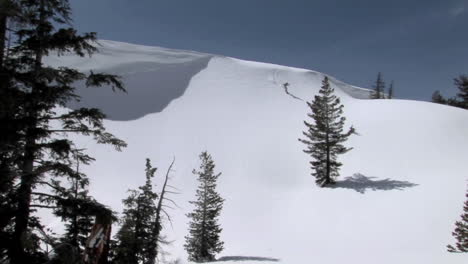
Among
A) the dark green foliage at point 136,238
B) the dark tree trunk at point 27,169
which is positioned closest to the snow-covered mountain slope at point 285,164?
the dark green foliage at point 136,238

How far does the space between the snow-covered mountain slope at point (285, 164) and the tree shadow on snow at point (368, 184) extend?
0.09m

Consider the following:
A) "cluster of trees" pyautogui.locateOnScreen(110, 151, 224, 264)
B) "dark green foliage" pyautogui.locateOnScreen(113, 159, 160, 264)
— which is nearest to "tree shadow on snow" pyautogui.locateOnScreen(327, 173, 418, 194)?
"cluster of trees" pyautogui.locateOnScreen(110, 151, 224, 264)

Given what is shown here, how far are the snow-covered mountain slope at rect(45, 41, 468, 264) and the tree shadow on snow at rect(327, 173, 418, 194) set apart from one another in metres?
0.09

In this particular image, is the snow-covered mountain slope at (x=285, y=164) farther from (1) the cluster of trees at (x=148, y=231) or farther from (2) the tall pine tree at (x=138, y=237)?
(2) the tall pine tree at (x=138, y=237)

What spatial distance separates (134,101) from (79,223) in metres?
38.4

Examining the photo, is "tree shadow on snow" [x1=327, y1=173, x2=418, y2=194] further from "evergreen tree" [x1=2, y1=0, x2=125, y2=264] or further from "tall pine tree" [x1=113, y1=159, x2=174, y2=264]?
"evergreen tree" [x1=2, y1=0, x2=125, y2=264]

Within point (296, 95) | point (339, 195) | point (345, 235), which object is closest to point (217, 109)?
point (296, 95)

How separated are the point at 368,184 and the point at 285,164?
10234mm

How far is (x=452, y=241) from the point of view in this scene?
1448 centimetres

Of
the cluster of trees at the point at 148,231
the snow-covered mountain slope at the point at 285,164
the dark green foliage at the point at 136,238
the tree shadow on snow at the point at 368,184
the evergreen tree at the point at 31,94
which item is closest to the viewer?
the evergreen tree at the point at 31,94

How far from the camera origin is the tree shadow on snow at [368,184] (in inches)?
896

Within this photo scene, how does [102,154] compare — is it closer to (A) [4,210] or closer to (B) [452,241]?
(A) [4,210]

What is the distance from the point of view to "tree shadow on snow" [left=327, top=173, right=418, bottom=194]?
74.7 ft

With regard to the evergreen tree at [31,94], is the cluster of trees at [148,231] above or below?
below
